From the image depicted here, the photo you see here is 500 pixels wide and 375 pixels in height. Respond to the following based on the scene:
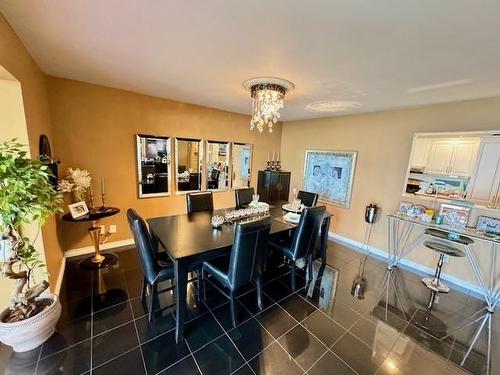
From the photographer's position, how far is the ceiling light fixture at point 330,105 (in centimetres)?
315

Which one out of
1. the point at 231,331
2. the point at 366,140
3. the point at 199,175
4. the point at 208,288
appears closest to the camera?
the point at 231,331

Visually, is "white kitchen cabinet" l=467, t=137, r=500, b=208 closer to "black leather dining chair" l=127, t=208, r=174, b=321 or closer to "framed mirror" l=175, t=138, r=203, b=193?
"black leather dining chair" l=127, t=208, r=174, b=321

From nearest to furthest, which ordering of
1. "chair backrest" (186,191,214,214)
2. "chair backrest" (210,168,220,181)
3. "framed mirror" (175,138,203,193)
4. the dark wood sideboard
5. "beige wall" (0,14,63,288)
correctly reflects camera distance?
"beige wall" (0,14,63,288) → "chair backrest" (186,191,214,214) → "framed mirror" (175,138,203,193) → "chair backrest" (210,168,220,181) → the dark wood sideboard

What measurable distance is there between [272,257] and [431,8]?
2909mm

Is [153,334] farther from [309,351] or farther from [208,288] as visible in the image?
[309,351]

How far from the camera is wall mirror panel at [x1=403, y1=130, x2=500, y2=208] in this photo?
2.59 meters

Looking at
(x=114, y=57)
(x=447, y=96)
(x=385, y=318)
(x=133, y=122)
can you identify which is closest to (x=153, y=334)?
(x=385, y=318)

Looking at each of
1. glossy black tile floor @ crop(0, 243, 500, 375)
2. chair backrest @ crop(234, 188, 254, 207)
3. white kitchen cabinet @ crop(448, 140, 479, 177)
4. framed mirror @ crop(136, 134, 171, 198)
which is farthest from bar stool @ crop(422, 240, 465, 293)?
framed mirror @ crop(136, 134, 171, 198)

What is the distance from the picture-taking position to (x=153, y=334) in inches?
72.1


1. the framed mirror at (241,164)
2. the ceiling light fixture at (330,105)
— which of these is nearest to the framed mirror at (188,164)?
the framed mirror at (241,164)

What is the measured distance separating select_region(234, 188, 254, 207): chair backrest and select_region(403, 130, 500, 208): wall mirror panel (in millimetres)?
2469

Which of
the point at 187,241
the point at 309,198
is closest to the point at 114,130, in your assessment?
the point at 187,241

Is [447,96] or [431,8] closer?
[431,8]

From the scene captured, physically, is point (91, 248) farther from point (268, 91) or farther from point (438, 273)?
point (438, 273)
